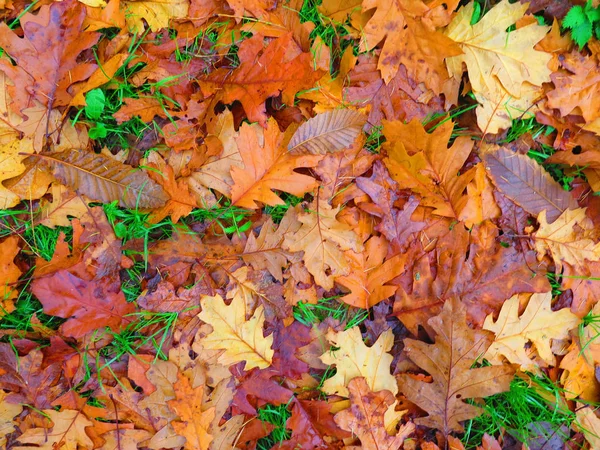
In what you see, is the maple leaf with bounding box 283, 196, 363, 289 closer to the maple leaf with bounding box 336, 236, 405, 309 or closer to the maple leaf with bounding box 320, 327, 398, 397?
the maple leaf with bounding box 336, 236, 405, 309

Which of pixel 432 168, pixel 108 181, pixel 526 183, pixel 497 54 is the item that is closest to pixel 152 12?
pixel 108 181

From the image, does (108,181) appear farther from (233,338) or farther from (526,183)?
(526,183)

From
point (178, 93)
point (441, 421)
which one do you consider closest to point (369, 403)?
point (441, 421)

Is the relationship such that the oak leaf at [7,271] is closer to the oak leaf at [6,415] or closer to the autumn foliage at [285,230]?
the autumn foliage at [285,230]

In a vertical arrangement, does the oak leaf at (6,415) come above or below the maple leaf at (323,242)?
below

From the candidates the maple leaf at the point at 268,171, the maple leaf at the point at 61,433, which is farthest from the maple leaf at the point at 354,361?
the maple leaf at the point at 61,433

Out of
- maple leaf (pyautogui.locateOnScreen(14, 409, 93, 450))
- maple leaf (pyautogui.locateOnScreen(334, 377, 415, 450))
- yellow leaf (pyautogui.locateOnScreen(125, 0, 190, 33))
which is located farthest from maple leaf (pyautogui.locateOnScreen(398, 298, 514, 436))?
yellow leaf (pyautogui.locateOnScreen(125, 0, 190, 33))
